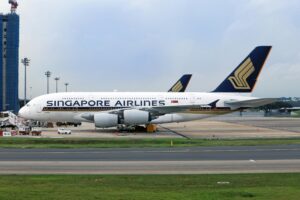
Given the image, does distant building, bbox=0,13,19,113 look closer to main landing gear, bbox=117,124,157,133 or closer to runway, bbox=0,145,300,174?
main landing gear, bbox=117,124,157,133

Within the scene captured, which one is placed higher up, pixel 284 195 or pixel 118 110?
pixel 118 110

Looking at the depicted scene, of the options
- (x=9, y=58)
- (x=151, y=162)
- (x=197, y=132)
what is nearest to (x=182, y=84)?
(x=197, y=132)

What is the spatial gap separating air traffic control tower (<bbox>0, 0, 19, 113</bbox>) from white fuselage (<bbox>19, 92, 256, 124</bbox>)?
255 feet

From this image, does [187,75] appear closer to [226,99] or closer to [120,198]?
[226,99]

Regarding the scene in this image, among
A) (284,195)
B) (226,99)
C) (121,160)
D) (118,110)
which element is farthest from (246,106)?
(284,195)

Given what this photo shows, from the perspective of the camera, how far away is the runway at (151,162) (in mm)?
17984

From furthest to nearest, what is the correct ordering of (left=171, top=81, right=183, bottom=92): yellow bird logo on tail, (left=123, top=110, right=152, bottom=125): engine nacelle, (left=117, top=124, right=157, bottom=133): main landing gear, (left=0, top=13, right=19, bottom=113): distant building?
(left=0, top=13, right=19, bottom=113): distant building → (left=171, top=81, right=183, bottom=92): yellow bird logo on tail → (left=117, top=124, right=157, bottom=133): main landing gear → (left=123, top=110, right=152, bottom=125): engine nacelle

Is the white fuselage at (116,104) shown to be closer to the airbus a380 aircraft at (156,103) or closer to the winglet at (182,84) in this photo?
the airbus a380 aircraft at (156,103)

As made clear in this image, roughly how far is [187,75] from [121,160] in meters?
52.9

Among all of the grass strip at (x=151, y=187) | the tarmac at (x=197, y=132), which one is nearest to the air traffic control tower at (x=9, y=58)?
the tarmac at (x=197, y=132)

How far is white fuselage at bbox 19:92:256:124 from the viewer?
47.7m

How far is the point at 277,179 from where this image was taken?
49.7 feet

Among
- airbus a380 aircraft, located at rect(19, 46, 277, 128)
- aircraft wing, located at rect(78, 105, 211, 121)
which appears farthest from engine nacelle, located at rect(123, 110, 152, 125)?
aircraft wing, located at rect(78, 105, 211, 121)

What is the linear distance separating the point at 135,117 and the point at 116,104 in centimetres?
347
